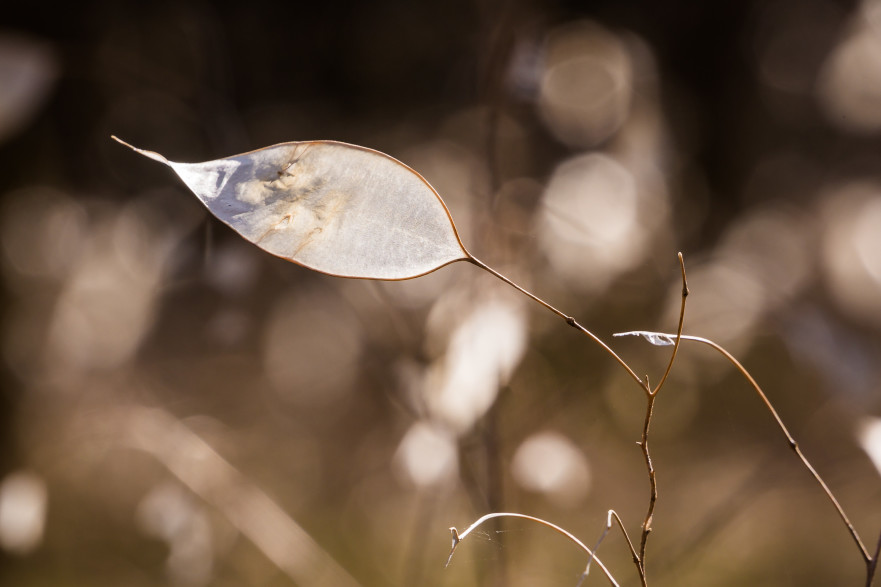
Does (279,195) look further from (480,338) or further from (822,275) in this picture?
(822,275)

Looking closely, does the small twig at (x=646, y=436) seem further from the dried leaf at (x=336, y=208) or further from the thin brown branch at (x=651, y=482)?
the dried leaf at (x=336, y=208)

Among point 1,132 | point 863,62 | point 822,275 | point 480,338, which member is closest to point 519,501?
point 480,338

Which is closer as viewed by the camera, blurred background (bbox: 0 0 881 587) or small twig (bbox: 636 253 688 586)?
small twig (bbox: 636 253 688 586)

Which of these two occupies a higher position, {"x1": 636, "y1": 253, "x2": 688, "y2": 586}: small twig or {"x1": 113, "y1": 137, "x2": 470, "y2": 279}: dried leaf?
{"x1": 113, "y1": 137, "x2": 470, "y2": 279}: dried leaf

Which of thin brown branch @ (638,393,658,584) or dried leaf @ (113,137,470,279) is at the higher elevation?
dried leaf @ (113,137,470,279)

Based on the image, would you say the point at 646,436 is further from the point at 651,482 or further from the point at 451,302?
the point at 451,302

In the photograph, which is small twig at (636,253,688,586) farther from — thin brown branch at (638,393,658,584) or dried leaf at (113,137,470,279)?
dried leaf at (113,137,470,279)

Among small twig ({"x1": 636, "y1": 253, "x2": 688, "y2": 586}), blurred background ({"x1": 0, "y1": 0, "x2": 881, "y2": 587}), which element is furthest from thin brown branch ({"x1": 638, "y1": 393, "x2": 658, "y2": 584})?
blurred background ({"x1": 0, "y1": 0, "x2": 881, "y2": 587})

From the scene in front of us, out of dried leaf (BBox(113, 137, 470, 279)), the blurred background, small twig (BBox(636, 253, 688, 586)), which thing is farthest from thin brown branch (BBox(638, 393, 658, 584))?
the blurred background
